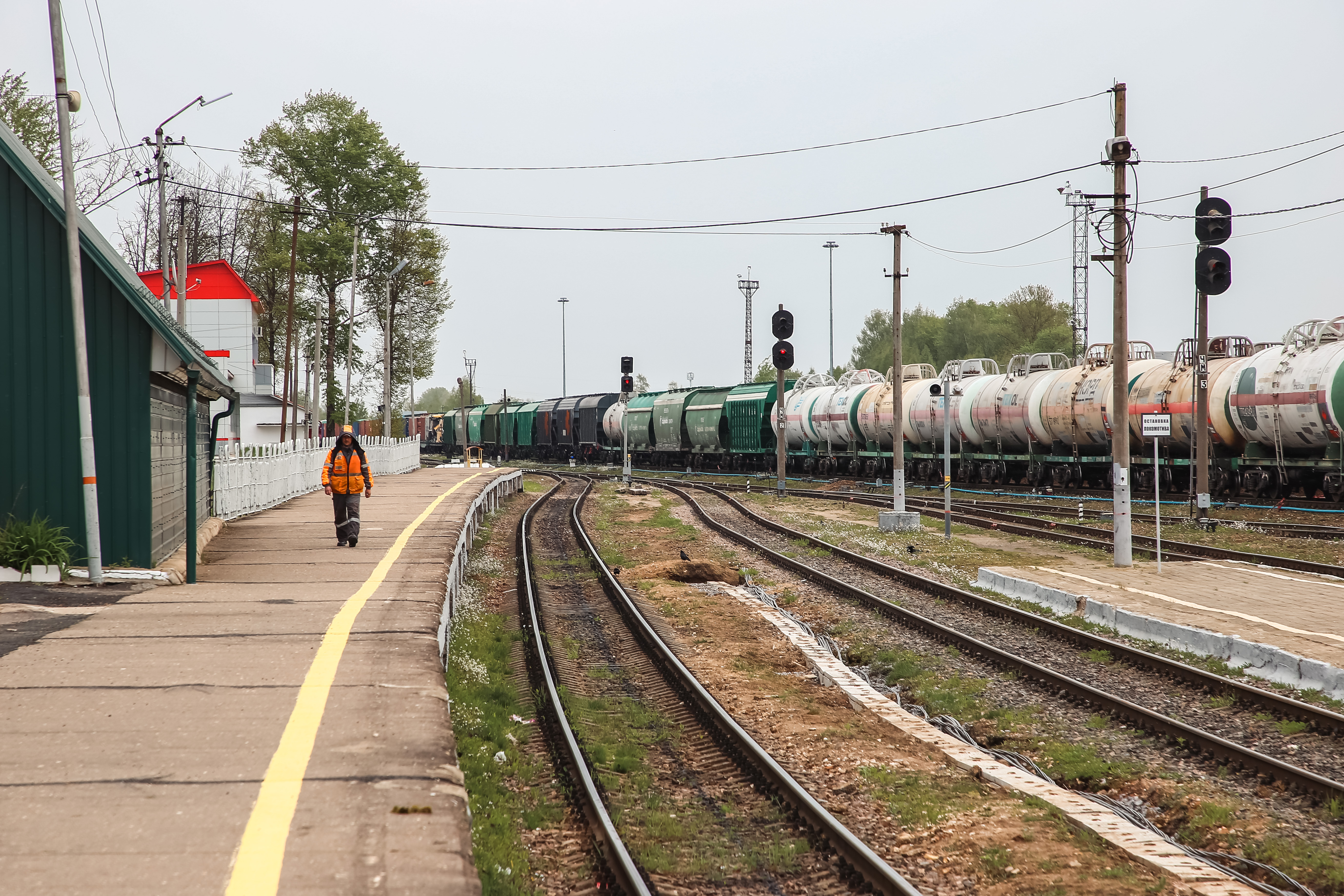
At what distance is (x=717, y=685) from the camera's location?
10.4m

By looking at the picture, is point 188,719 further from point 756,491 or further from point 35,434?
point 756,491

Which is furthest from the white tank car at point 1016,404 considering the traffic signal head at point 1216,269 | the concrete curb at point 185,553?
the concrete curb at point 185,553

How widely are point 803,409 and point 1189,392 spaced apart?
739 inches

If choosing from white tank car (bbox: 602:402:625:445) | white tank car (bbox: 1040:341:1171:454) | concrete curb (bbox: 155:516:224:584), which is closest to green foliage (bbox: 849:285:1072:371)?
white tank car (bbox: 602:402:625:445)

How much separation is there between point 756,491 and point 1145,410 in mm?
12757

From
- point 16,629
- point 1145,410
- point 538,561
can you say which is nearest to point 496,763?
point 16,629

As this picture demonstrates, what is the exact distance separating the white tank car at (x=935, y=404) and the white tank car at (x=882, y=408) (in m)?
0.38

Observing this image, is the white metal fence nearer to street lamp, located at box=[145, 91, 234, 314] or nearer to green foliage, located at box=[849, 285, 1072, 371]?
street lamp, located at box=[145, 91, 234, 314]

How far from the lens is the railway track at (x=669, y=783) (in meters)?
5.84

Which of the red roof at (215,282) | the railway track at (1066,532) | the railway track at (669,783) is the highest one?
the red roof at (215,282)

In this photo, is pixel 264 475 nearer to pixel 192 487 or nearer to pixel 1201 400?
pixel 192 487

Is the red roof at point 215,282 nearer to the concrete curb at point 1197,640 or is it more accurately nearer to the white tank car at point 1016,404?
the white tank car at point 1016,404

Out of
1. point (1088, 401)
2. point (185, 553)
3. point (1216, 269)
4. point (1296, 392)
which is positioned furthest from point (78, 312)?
point (1088, 401)

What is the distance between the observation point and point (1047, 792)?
7.17 meters
